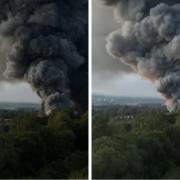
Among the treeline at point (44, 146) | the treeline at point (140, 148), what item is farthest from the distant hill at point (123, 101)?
the treeline at point (44, 146)

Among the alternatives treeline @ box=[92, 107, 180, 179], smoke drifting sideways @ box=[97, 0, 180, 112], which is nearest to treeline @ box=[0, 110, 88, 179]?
treeline @ box=[92, 107, 180, 179]

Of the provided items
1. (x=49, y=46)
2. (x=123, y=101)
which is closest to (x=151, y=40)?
(x=123, y=101)

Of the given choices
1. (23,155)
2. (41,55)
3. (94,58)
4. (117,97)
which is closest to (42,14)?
(41,55)

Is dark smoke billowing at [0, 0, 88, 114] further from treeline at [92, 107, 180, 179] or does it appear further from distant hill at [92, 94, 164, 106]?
treeline at [92, 107, 180, 179]

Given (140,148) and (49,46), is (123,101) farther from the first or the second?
(49,46)

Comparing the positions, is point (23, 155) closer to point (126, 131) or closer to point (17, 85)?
point (17, 85)

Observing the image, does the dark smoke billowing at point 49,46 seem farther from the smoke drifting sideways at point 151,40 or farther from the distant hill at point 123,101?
the smoke drifting sideways at point 151,40

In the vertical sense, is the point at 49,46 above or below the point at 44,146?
above
